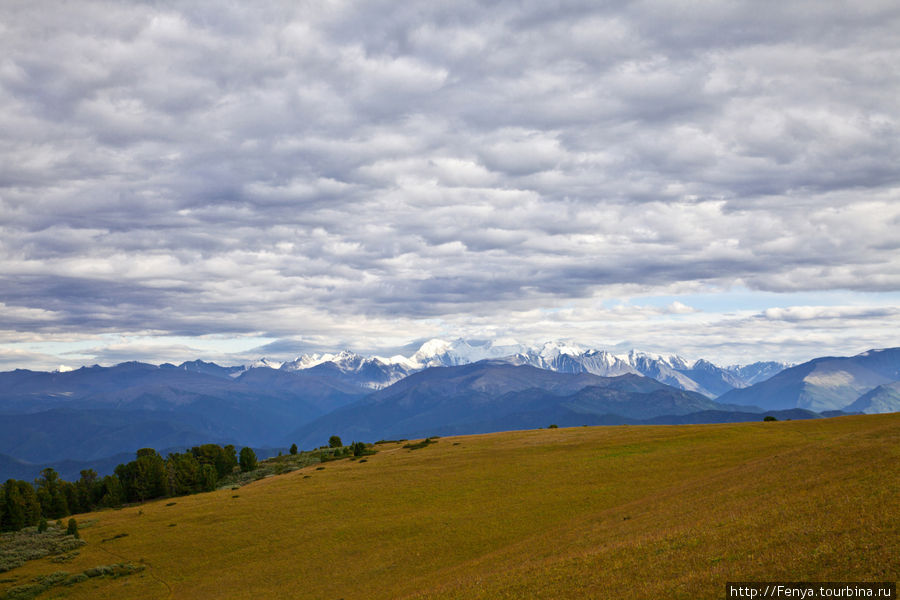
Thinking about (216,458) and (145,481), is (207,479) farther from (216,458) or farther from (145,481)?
(216,458)

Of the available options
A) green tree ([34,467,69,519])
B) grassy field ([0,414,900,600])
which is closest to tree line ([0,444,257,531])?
green tree ([34,467,69,519])

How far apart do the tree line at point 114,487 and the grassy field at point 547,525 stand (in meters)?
28.6

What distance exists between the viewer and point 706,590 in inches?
996

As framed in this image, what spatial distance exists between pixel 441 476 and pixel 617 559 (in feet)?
167

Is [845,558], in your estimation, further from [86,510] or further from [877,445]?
[86,510]

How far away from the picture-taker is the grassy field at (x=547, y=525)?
95.1 ft

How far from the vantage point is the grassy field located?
29.0 m

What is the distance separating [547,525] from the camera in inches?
2066

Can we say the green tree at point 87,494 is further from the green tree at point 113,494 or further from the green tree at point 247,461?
the green tree at point 247,461

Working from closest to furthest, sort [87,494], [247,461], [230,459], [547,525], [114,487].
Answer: [547,525]
[114,487]
[87,494]
[230,459]
[247,461]

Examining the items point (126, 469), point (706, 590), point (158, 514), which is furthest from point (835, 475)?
point (126, 469)

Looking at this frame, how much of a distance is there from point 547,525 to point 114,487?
10923 centimetres

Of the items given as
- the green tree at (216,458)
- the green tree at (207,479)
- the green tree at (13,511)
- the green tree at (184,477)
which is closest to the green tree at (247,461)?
the green tree at (216,458)

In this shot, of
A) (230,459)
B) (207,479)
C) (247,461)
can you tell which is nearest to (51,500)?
(207,479)
